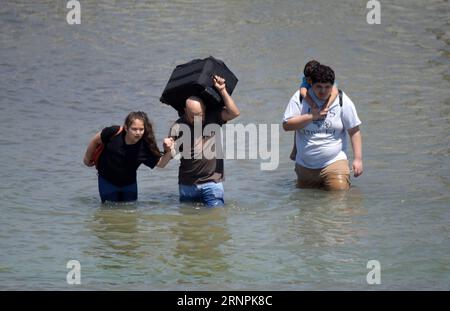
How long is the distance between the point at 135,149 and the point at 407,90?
6.54 m

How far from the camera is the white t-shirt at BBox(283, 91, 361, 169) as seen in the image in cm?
1030

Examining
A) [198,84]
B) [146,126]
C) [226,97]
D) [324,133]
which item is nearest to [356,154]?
[324,133]

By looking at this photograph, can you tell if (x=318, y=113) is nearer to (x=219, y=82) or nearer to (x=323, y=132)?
(x=323, y=132)

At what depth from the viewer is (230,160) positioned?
40.9 ft

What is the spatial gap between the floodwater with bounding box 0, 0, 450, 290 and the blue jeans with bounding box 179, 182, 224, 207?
0.48 feet

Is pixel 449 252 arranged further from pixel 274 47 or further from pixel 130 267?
pixel 274 47

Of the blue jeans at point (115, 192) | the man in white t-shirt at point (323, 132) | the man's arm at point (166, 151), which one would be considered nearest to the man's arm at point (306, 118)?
the man in white t-shirt at point (323, 132)

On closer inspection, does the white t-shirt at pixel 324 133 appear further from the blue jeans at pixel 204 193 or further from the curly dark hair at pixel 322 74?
the blue jeans at pixel 204 193

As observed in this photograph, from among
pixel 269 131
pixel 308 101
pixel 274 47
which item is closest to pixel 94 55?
pixel 274 47

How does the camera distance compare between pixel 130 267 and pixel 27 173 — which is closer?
pixel 130 267

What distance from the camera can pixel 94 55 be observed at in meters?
17.5

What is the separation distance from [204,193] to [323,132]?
4.82 ft
